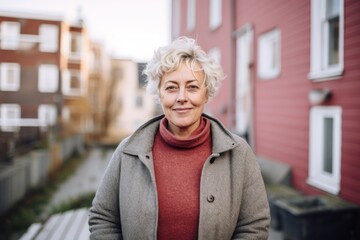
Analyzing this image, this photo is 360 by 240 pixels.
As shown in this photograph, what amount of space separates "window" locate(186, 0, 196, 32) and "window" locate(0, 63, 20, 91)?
13273 millimetres

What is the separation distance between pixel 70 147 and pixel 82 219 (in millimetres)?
13226

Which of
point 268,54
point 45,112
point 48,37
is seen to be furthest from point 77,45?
point 268,54

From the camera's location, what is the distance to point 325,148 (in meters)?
5.57

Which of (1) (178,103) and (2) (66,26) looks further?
(2) (66,26)

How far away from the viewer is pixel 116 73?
30.1 meters

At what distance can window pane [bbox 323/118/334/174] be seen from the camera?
5395 mm

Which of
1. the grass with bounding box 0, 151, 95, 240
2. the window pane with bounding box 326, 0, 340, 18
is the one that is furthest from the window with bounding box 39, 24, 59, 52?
the window pane with bounding box 326, 0, 340, 18

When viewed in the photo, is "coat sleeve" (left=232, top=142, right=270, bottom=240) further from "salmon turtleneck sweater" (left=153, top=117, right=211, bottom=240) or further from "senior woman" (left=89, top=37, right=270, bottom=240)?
"salmon turtleneck sweater" (left=153, top=117, right=211, bottom=240)

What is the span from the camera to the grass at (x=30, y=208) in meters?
6.29

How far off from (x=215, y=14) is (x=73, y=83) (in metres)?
16.4

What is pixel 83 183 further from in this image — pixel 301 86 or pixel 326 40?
pixel 326 40

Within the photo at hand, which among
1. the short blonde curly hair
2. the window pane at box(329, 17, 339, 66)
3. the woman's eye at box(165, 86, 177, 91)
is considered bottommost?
the woman's eye at box(165, 86, 177, 91)

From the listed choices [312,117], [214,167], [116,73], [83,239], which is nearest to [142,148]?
[214,167]

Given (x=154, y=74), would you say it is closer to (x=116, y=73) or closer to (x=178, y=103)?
(x=178, y=103)
